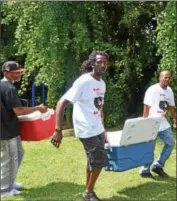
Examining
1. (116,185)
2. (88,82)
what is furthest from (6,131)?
(116,185)

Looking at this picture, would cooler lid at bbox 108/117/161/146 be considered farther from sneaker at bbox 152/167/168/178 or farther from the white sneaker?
the white sneaker

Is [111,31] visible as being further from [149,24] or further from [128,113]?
[128,113]

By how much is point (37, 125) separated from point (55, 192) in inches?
19.6

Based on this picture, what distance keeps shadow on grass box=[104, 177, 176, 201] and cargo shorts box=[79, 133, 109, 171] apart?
0.28 m

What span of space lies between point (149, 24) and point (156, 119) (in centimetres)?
84

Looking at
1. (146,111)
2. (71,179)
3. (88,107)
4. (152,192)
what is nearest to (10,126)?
(88,107)

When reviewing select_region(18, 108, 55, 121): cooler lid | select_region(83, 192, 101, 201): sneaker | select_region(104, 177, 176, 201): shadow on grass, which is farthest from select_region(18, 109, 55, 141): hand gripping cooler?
select_region(104, 177, 176, 201): shadow on grass

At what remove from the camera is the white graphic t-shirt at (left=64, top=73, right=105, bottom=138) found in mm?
2479

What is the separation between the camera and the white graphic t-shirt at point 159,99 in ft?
9.10

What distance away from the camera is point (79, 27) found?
2979mm

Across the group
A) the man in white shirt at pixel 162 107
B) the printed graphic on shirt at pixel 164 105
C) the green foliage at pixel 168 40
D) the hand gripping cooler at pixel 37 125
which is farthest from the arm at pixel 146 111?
the hand gripping cooler at pixel 37 125

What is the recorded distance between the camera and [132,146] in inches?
103

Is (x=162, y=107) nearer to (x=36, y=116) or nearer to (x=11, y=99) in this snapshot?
(x=36, y=116)

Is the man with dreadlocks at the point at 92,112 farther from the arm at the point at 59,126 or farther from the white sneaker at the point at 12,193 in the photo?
the white sneaker at the point at 12,193
